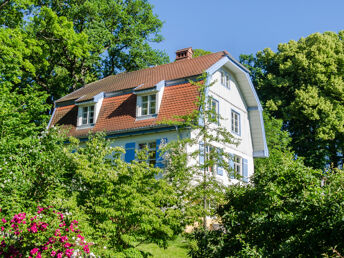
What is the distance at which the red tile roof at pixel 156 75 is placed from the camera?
64.0 feet

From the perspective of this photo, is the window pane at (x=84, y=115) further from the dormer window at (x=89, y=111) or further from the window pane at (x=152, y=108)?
the window pane at (x=152, y=108)

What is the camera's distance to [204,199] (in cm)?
1016

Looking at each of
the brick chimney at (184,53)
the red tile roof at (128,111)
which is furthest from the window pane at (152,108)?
the brick chimney at (184,53)

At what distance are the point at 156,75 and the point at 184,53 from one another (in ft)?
14.1

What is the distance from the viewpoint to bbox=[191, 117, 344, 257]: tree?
19.2ft

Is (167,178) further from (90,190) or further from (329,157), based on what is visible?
(329,157)

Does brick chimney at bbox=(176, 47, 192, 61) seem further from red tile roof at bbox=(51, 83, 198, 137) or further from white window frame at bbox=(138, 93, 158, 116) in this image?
white window frame at bbox=(138, 93, 158, 116)

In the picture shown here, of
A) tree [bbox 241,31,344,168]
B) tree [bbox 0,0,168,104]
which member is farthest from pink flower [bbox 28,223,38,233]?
tree [bbox 241,31,344,168]

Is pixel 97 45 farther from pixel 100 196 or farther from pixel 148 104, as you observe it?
pixel 100 196

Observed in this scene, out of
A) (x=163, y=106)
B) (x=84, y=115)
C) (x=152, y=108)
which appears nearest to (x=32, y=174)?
(x=163, y=106)

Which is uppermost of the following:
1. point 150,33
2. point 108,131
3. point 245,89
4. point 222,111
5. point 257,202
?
point 150,33

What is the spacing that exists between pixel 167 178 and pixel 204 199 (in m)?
1.27

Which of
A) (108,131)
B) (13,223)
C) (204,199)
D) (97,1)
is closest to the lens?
(13,223)

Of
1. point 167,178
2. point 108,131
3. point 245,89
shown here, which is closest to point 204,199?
point 167,178
